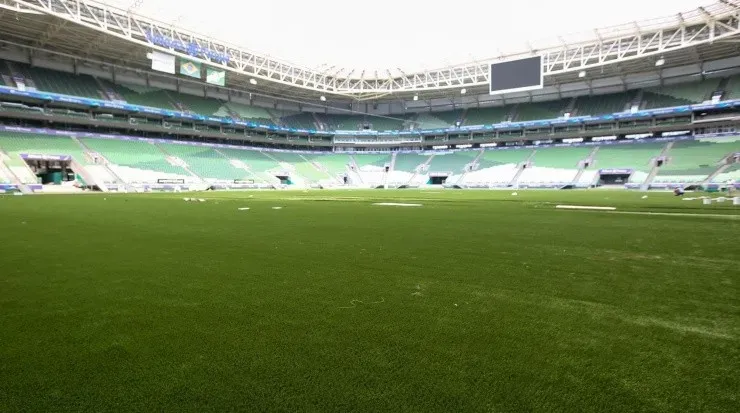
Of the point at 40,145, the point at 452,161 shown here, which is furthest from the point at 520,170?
the point at 40,145

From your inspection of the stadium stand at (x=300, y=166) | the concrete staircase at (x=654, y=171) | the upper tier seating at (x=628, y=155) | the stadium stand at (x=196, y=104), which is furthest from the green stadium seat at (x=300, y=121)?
the concrete staircase at (x=654, y=171)

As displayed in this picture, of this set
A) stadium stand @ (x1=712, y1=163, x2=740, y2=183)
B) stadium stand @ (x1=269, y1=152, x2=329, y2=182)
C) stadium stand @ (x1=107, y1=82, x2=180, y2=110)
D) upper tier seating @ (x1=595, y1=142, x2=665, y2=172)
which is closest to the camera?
stadium stand @ (x1=712, y1=163, x2=740, y2=183)

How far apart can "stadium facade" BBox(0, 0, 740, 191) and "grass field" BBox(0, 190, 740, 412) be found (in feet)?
102

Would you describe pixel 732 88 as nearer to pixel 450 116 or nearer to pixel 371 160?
pixel 450 116

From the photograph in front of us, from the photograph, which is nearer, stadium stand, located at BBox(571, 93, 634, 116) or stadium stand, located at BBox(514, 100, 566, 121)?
stadium stand, located at BBox(571, 93, 634, 116)

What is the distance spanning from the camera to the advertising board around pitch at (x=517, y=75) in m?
29.0

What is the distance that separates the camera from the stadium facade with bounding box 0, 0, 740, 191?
101 ft

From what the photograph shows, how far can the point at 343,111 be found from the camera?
62875 millimetres

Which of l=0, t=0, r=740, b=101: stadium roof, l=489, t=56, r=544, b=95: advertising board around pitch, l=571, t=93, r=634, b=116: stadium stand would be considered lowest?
l=489, t=56, r=544, b=95: advertising board around pitch

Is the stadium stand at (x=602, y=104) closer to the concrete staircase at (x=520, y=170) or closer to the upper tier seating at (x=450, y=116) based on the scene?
the concrete staircase at (x=520, y=170)

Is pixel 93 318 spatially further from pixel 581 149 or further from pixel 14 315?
pixel 581 149

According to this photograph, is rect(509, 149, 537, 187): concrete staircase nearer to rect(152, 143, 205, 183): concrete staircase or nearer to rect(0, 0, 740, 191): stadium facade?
rect(0, 0, 740, 191): stadium facade

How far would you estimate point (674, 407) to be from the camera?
125cm

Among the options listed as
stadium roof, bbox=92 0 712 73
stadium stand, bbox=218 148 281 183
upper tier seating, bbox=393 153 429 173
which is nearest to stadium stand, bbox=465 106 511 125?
upper tier seating, bbox=393 153 429 173
